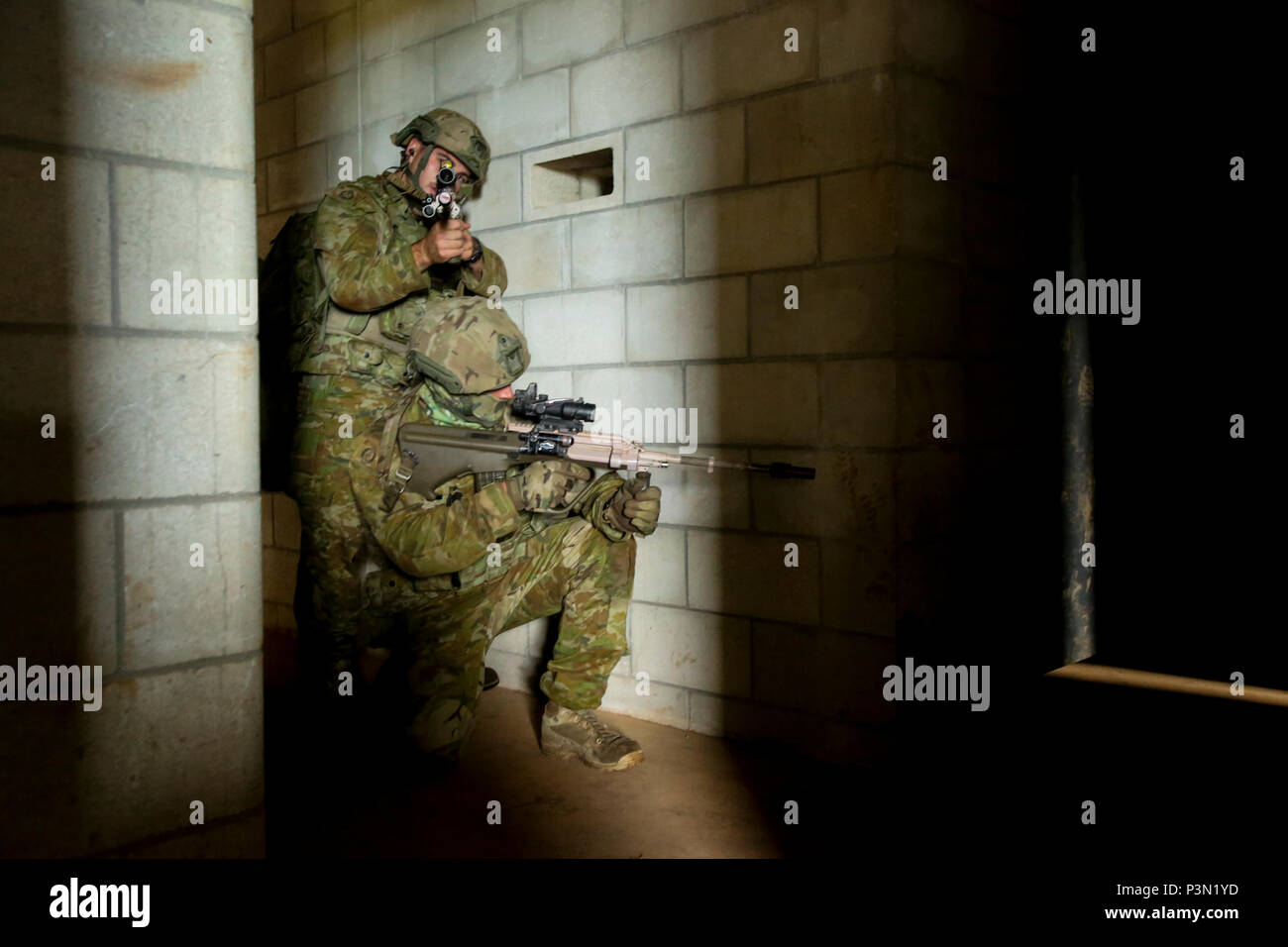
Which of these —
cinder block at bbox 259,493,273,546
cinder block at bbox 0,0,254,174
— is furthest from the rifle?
cinder block at bbox 259,493,273,546

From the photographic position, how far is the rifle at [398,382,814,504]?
3061 millimetres

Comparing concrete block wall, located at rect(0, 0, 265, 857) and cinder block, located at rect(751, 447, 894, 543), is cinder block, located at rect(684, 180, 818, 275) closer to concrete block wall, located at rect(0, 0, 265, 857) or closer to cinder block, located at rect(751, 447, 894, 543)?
cinder block, located at rect(751, 447, 894, 543)

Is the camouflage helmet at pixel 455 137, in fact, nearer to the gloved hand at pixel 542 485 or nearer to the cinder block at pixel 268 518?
the gloved hand at pixel 542 485

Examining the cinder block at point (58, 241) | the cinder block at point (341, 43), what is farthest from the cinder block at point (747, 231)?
the cinder block at point (341, 43)

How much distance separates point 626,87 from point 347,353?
1289 millimetres

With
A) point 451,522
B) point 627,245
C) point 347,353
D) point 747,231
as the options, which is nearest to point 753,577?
point 451,522

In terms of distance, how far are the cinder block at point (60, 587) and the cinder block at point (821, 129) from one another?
217 cm

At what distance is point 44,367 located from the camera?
1.63 meters

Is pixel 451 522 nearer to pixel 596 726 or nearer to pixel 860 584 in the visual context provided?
pixel 596 726

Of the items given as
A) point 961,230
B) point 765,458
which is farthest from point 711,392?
point 961,230

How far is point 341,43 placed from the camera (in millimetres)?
4508

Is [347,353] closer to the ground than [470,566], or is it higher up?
higher up

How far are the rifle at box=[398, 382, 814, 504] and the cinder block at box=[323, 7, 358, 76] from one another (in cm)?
211

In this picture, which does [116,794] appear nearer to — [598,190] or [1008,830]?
[1008,830]
